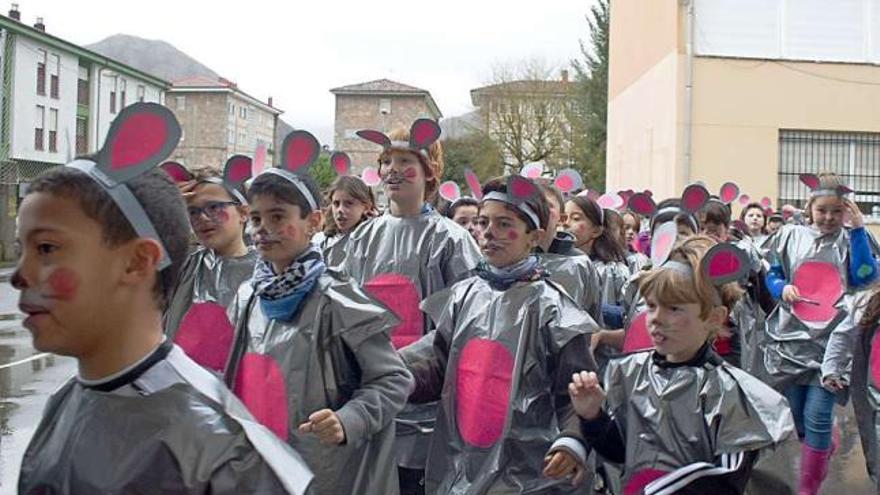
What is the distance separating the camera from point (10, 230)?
36.2 m

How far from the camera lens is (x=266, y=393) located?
3.01m

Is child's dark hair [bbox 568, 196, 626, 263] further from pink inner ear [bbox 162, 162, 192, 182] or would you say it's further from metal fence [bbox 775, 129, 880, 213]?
metal fence [bbox 775, 129, 880, 213]

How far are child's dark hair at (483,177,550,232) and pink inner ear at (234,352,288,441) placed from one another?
42.7 inches

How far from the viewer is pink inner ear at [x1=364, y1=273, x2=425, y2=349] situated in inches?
173

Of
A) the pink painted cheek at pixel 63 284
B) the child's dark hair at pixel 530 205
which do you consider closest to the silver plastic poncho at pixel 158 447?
the pink painted cheek at pixel 63 284

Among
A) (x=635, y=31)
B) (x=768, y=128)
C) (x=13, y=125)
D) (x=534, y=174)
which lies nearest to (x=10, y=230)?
(x=13, y=125)

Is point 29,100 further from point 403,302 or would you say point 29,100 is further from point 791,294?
point 403,302

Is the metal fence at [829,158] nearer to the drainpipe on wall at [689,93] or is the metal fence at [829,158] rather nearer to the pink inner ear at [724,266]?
the drainpipe on wall at [689,93]

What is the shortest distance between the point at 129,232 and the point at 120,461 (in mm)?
404

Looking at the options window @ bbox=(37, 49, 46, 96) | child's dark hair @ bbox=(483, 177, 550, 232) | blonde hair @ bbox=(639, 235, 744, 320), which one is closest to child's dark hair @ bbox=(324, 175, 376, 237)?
child's dark hair @ bbox=(483, 177, 550, 232)

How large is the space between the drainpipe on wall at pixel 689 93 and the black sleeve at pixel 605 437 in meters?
16.4

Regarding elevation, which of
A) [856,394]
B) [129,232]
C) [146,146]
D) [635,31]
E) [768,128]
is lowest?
[856,394]

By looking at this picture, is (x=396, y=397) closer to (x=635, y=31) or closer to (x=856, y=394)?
(x=856, y=394)

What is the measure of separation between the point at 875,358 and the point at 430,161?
82.1 inches
